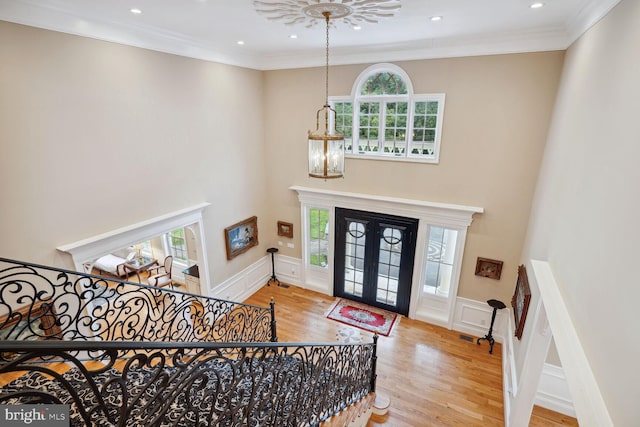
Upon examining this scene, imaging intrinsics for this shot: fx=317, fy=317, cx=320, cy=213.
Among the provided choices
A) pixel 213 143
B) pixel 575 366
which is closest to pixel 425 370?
pixel 575 366

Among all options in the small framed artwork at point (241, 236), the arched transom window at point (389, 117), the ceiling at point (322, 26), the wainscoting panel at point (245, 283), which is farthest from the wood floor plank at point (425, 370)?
the ceiling at point (322, 26)

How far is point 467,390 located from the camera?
4977 mm

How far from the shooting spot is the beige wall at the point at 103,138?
3439 mm

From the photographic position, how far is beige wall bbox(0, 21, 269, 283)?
344cm

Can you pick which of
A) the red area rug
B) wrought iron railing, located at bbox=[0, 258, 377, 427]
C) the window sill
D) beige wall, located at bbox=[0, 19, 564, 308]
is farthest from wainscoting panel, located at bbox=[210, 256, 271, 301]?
the window sill

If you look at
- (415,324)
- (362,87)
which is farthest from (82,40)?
(415,324)

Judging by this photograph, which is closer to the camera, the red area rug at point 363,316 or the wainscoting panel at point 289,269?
the red area rug at point 363,316

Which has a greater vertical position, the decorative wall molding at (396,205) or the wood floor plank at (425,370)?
the decorative wall molding at (396,205)

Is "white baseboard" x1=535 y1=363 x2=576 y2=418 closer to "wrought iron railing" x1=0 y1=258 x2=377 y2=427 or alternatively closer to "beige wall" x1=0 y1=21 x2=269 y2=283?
"wrought iron railing" x1=0 y1=258 x2=377 y2=427

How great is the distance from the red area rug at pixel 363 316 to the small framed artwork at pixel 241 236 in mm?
2388

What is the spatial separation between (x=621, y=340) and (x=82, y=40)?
572 centimetres

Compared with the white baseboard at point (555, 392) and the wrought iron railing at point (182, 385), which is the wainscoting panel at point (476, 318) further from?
the wrought iron railing at point (182, 385)

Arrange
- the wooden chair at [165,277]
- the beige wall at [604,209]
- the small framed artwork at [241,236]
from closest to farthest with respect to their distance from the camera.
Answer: the beige wall at [604,209] < the small framed artwork at [241,236] < the wooden chair at [165,277]

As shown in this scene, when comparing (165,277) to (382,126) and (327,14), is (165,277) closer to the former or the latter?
(382,126)
